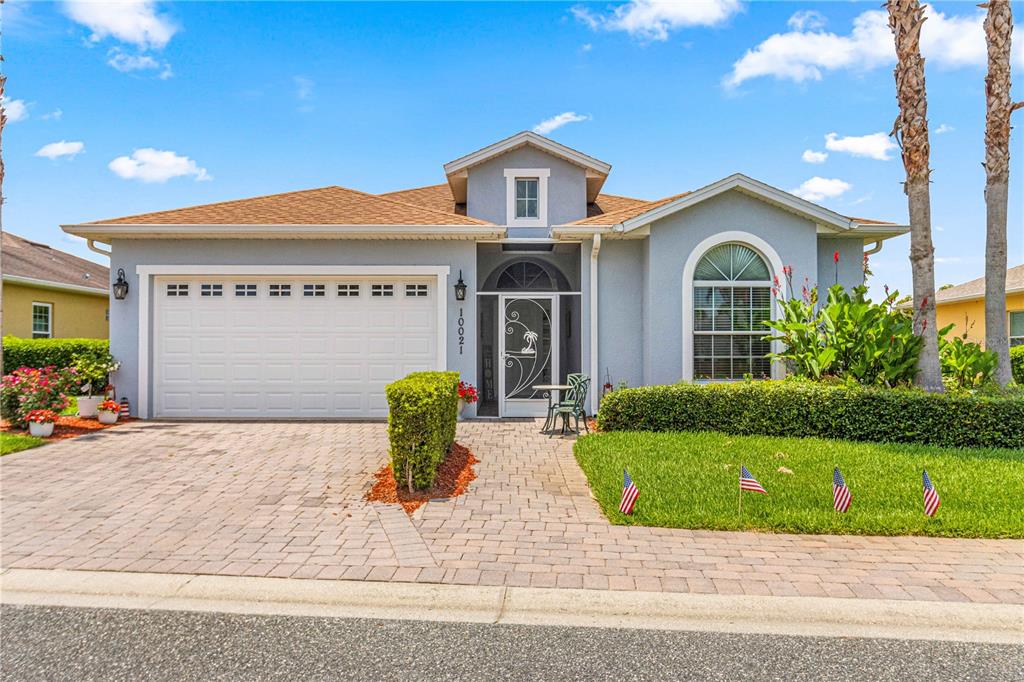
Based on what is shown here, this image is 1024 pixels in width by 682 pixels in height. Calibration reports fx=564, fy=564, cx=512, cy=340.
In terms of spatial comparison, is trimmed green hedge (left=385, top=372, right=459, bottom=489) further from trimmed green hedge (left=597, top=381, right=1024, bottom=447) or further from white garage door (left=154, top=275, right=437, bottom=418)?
white garage door (left=154, top=275, right=437, bottom=418)

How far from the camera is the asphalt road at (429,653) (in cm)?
305

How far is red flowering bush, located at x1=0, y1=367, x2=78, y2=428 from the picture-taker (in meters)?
9.27

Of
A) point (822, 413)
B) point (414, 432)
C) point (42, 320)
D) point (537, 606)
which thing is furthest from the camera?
point (42, 320)

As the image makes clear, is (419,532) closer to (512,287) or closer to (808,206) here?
(512,287)

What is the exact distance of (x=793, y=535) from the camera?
16.4ft

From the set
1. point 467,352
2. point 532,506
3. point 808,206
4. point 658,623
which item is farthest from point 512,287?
point 658,623

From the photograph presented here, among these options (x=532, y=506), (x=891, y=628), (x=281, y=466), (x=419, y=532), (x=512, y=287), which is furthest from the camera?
(x=512, y=287)

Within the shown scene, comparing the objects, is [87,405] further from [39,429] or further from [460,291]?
[460,291]

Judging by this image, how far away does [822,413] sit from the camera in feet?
27.7

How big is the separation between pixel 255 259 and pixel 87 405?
159 inches

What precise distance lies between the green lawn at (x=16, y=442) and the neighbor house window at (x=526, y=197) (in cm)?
966

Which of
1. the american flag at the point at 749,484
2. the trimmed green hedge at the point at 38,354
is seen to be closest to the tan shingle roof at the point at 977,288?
the american flag at the point at 749,484

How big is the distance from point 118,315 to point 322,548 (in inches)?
351

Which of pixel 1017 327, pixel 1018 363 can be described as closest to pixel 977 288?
pixel 1017 327
